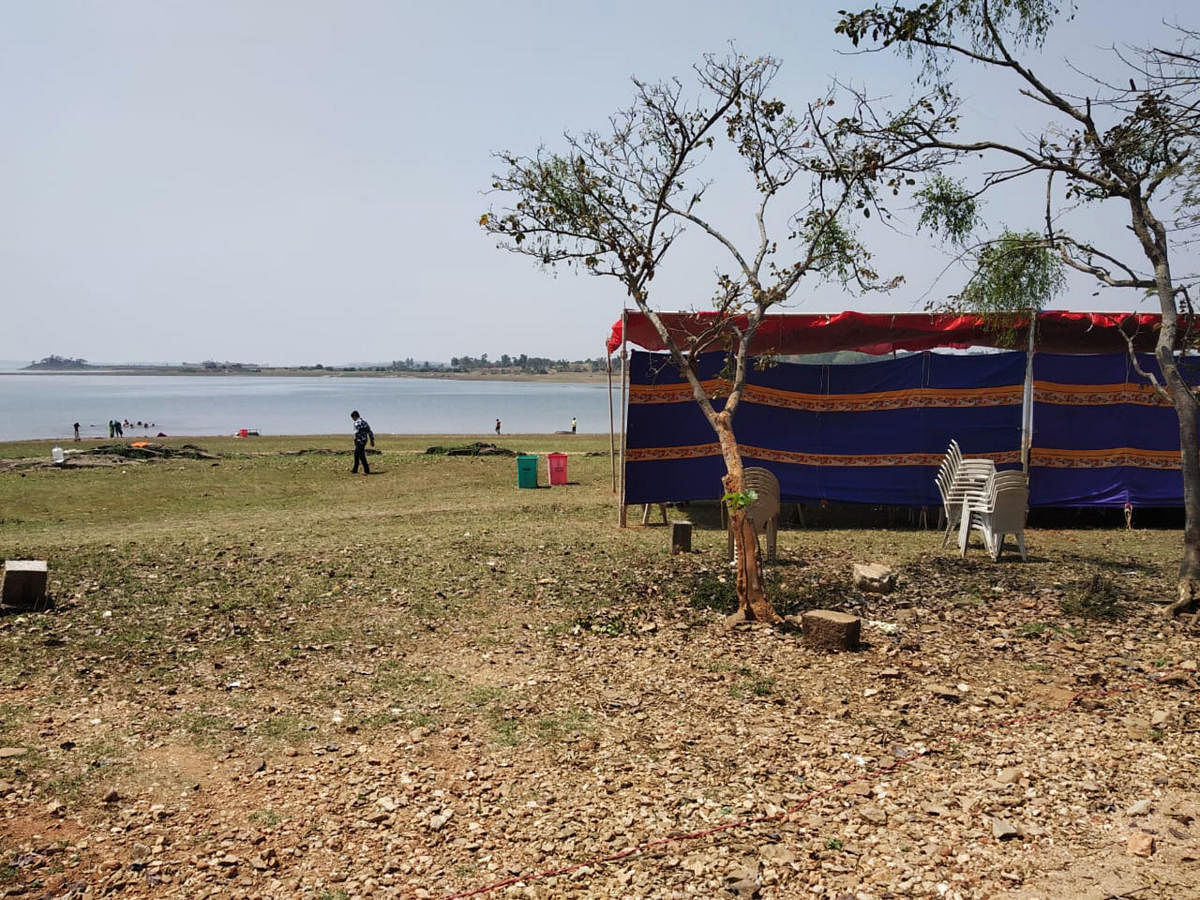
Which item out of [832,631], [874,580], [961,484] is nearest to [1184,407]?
[874,580]

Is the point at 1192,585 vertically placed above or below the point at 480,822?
above

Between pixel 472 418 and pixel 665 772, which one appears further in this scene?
pixel 472 418

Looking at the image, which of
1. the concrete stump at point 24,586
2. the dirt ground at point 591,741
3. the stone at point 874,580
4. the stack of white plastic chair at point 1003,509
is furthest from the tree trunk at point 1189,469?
the concrete stump at point 24,586

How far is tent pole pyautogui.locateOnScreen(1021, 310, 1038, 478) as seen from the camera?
46.1 feet

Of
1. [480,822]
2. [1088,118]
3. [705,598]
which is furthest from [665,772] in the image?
[1088,118]

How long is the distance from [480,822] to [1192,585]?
733cm

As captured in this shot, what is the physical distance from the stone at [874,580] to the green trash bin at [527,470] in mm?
10463

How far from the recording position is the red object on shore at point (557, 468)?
19656 millimetres

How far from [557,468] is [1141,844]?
16.1m

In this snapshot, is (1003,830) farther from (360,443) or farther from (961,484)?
(360,443)

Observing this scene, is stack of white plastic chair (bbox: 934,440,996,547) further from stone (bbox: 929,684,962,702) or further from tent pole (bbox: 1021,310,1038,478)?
stone (bbox: 929,684,962,702)

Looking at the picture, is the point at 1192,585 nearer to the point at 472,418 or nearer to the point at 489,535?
the point at 489,535

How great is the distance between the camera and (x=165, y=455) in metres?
26.7

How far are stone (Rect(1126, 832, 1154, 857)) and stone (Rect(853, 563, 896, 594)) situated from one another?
5.09 metres
